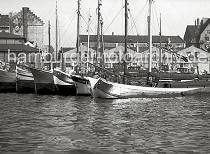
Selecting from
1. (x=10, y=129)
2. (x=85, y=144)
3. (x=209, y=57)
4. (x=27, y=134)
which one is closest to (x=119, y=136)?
(x=85, y=144)

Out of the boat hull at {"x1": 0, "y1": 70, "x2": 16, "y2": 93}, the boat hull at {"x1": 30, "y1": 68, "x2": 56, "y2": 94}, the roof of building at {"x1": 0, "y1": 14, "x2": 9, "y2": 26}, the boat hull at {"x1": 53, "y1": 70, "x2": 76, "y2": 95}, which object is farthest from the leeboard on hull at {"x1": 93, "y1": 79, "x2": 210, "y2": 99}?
the roof of building at {"x1": 0, "y1": 14, "x2": 9, "y2": 26}

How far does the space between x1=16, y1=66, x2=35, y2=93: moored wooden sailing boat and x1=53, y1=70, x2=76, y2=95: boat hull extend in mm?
5370

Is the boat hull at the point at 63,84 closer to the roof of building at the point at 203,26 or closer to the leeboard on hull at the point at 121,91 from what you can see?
the leeboard on hull at the point at 121,91

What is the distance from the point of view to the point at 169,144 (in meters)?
20.0

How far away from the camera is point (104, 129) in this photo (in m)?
24.4

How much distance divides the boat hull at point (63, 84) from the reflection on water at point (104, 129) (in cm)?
1216

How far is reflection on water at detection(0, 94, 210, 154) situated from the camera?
19.3m

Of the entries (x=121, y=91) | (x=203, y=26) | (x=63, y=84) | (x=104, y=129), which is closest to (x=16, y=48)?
(x=63, y=84)

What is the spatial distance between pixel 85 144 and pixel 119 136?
2719 millimetres

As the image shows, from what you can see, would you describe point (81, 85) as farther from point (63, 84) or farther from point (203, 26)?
point (203, 26)

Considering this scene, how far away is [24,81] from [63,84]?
24.0ft

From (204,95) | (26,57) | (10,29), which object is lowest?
(204,95)

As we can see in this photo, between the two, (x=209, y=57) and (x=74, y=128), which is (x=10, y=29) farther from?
(x=74, y=128)

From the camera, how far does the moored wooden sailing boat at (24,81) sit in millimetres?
54219
